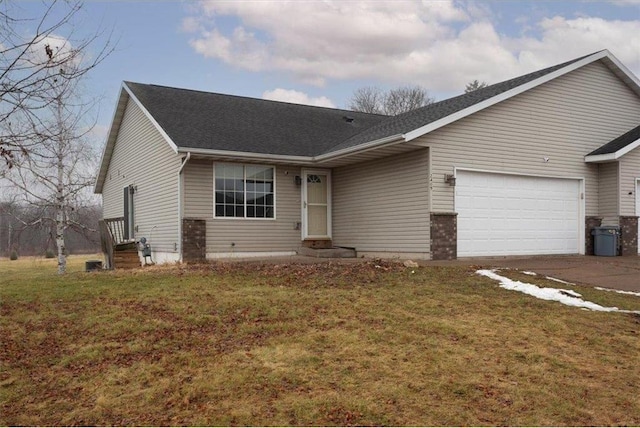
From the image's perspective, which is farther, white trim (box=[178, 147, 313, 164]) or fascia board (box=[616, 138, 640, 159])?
fascia board (box=[616, 138, 640, 159])

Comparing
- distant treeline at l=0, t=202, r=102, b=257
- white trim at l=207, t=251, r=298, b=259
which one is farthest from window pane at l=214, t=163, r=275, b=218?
distant treeline at l=0, t=202, r=102, b=257

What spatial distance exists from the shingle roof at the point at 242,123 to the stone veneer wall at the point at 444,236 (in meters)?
4.44

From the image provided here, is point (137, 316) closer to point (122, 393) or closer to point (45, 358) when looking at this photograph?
point (45, 358)

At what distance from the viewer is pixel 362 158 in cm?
1443

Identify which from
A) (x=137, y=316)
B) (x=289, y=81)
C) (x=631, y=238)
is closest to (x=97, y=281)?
(x=137, y=316)

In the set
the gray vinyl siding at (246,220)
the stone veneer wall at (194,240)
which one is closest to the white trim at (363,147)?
A: the gray vinyl siding at (246,220)

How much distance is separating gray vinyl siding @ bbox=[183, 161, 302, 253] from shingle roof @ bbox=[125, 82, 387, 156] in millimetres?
748

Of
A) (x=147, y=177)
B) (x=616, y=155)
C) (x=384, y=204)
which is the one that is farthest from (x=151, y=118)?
(x=616, y=155)

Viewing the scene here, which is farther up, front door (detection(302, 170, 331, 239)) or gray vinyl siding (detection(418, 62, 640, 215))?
gray vinyl siding (detection(418, 62, 640, 215))

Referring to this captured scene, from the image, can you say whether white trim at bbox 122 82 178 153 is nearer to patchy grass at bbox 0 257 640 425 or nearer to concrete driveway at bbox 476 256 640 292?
patchy grass at bbox 0 257 640 425

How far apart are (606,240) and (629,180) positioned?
6.03 feet

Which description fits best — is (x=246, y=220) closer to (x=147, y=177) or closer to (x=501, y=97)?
(x=147, y=177)

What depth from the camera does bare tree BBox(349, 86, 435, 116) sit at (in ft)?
149

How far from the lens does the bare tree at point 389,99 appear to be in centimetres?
4542
